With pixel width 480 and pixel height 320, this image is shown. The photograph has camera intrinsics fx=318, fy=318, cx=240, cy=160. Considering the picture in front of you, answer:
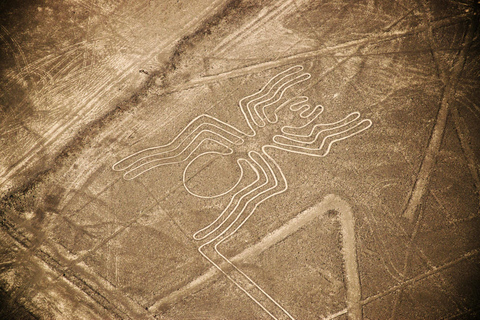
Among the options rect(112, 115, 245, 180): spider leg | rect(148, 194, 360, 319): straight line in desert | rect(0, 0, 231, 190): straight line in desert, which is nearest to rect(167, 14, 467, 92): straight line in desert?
rect(112, 115, 245, 180): spider leg

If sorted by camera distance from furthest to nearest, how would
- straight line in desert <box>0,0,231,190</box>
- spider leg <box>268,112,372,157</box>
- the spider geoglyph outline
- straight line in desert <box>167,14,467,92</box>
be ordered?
straight line in desert <box>167,14,467,92</box> < straight line in desert <box>0,0,231,190</box> < spider leg <box>268,112,372,157</box> < the spider geoglyph outline

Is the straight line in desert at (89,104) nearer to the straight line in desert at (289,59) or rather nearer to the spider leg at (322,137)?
→ the straight line in desert at (289,59)

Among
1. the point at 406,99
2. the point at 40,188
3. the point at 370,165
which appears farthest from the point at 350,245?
the point at 40,188

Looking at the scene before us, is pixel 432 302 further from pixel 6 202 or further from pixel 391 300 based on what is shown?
pixel 6 202

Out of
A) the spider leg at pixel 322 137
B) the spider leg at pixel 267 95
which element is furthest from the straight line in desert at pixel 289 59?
the spider leg at pixel 322 137

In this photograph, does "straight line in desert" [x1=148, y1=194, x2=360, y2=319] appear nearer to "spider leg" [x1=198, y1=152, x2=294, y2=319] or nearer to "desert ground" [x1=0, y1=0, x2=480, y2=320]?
"desert ground" [x1=0, y1=0, x2=480, y2=320]

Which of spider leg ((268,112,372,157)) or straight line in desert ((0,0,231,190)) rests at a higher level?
straight line in desert ((0,0,231,190))
